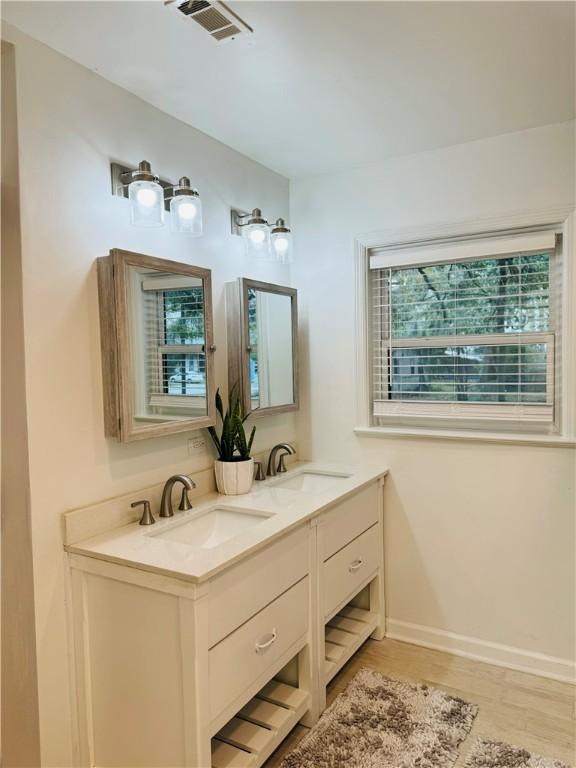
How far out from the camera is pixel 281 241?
250 centimetres

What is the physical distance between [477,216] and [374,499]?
1.41 metres

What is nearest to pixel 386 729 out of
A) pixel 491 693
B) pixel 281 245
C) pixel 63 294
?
pixel 491 693

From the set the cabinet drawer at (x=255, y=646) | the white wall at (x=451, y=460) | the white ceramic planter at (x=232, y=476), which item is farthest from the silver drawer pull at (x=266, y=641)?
the white wall at (x=451, y=460)

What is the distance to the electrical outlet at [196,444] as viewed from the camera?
2.19 m

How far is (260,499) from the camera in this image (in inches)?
85.2

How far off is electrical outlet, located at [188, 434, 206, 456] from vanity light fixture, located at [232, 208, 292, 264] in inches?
34.5

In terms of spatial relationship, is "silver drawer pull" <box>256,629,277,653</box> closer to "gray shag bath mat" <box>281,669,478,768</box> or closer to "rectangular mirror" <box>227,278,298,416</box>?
"gray shag bath mat" <box>281,669,478,768</box>

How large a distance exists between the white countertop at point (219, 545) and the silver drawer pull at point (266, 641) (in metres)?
0.33

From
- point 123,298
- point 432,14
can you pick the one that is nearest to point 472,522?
point 123,298

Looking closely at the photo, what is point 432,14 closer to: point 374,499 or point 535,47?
point 535,47

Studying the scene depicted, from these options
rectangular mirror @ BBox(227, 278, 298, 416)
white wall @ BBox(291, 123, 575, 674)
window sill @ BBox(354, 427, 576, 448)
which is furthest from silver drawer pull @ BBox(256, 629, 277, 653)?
window sill @ BBox(354, 427, 576, 448)

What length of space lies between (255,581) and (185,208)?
4.35 ft

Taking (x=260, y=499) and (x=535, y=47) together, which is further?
(x=260, y=499)

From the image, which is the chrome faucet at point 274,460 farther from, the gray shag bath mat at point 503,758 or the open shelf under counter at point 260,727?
the gray shag bath mat at point 503,758
